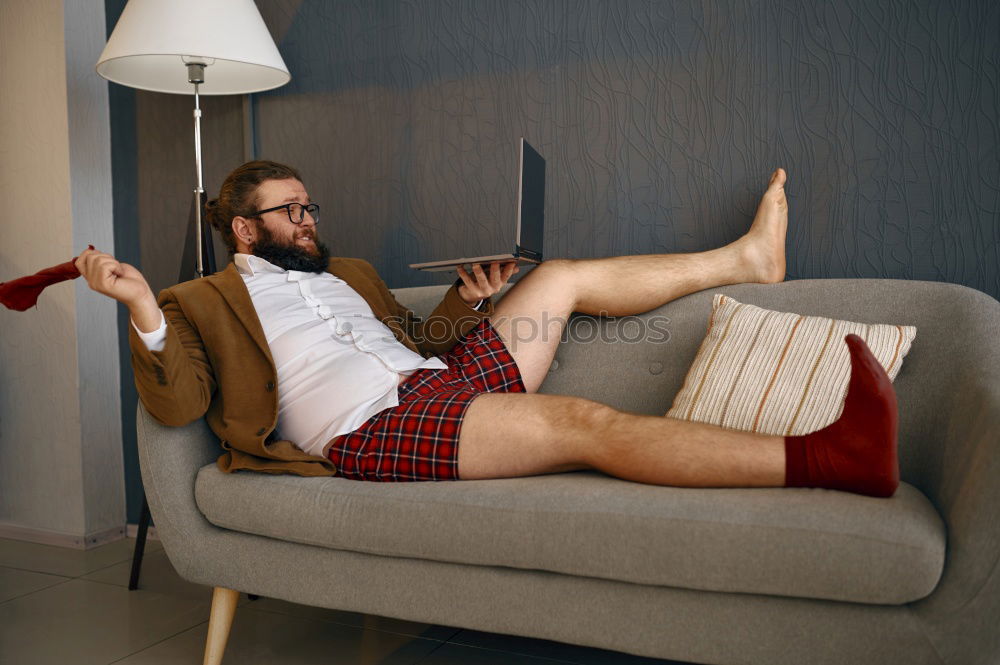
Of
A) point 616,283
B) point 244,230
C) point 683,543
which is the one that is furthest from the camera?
point 244,230

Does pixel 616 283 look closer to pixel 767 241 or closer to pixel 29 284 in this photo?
pixel 767 241

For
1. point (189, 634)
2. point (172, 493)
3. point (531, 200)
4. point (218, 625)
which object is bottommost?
point (189, 634)

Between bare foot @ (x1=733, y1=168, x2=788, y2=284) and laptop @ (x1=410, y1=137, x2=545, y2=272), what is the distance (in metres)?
0.53

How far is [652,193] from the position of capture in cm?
227

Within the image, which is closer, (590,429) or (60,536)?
(590,429)

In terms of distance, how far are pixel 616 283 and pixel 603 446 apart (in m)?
0.60

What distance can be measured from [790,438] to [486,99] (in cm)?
156

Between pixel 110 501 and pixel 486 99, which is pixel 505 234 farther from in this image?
pixel 110 501

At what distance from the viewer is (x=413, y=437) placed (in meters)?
1.63

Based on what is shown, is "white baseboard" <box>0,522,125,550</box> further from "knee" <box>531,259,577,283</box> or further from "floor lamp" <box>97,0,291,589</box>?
"knee" <box>531,259,577,283</box>

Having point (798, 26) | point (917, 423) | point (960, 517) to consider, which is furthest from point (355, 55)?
point (960, 517)

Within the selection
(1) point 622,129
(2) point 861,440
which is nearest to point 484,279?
(1) point 622,129

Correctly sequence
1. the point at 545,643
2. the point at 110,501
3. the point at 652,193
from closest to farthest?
the point at 545,643 → the point at 652,193 → the point at 110,501

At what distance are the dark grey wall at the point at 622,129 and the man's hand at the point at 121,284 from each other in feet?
3.69
